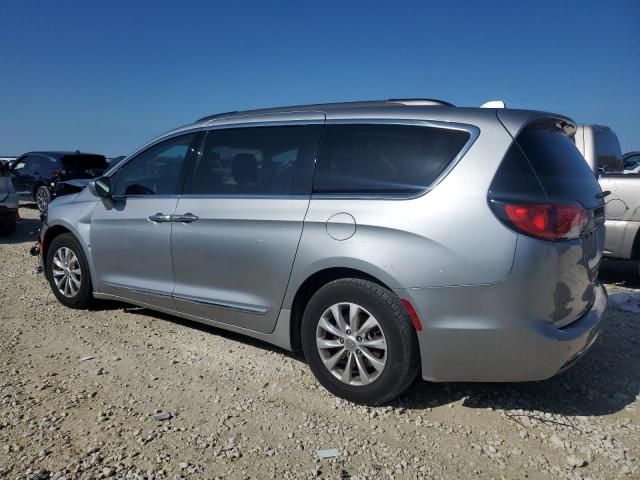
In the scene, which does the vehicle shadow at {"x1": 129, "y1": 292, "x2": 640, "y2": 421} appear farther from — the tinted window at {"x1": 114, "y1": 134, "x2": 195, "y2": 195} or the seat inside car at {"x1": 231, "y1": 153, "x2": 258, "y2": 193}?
the tinted window at {"x1": 114, "y1": 134, "x2": 195, "y2": 195}

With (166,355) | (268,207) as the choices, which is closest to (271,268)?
(268,207)

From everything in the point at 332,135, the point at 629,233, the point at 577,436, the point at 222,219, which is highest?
the point at 332,135

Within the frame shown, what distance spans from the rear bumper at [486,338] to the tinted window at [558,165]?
691mm

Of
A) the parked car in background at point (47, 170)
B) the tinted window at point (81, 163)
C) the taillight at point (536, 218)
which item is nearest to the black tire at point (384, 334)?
the taillight at point (536, 218)

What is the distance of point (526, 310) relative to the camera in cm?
262

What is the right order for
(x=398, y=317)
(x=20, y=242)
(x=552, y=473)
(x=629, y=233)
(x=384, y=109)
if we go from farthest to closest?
1. (x=20, y=242)
2. (x=629, y=233)
3. (x=384, y=109)
4. (x=398, y=317)
5. (x=552, y=473)

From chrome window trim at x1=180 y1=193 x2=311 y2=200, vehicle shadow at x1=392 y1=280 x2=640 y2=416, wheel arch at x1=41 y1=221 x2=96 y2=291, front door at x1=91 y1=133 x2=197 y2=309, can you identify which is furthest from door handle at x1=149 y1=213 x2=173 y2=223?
vehicle shadow at x1=392 y1=280 x2=640 y2=416

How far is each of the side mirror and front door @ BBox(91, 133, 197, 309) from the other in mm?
78

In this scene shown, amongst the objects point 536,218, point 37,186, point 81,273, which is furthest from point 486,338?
point 37,186

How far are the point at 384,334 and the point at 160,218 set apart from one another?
6.89 feet

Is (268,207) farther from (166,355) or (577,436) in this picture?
(577,436)

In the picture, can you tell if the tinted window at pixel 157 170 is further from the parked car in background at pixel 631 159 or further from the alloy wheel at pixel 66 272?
the parked car in background at pixel 631 159

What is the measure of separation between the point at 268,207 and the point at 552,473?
2.23m

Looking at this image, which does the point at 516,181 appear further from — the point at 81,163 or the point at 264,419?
the point at 81,163
